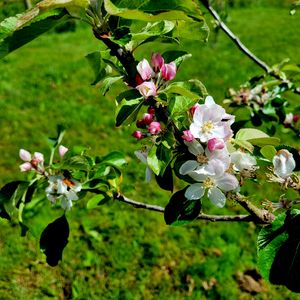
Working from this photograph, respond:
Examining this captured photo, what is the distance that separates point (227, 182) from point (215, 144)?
131 mm

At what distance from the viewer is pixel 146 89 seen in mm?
1048

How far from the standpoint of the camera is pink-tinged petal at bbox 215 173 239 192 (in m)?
1.14

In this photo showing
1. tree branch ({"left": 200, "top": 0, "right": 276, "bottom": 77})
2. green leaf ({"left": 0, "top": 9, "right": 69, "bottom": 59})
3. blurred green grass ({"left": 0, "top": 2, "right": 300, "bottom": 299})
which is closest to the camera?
green leaf ({"left": 0, "top": 9, "right": 69, "bottom": 59})

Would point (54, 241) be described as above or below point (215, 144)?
below

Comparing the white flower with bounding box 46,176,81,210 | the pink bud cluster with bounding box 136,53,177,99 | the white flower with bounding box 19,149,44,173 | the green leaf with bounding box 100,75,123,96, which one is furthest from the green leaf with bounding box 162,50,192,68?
the white flower with bounding box 19,149,44,173

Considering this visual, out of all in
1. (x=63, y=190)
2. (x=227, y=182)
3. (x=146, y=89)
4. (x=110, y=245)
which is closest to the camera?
(x=146, y=89)

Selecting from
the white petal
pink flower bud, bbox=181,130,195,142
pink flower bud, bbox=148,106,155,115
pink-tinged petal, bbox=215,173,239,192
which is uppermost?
pink flower bud, bbox=148,106,155,115

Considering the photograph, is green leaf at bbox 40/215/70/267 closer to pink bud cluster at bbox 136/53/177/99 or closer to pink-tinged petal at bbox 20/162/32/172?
pink-tinged petal at bbox 20/162/32/172

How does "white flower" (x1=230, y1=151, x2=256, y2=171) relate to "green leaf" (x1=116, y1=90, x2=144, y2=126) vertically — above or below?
below

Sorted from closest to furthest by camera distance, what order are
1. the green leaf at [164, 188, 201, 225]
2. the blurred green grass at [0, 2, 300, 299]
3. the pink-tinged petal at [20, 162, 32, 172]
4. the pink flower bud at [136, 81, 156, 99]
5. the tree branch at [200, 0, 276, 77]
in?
the pink flower bud at [136, 81, 156, 99] < the green leaf at [164, 188, 201, 225] < the pink-tinged petal at [20, 162, 32, 172] < the tree branch at [200, 0, 276, 77] < the blurred green grass at [0, 2, 300, 299]

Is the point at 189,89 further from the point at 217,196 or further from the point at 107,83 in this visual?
the point at 217,196

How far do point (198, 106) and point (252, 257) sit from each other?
7.69 ft

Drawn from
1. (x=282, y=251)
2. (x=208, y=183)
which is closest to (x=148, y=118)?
(x=208, y=183)

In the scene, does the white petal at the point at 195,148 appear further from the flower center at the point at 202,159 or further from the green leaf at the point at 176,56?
the green leaf at the point at 176,56
